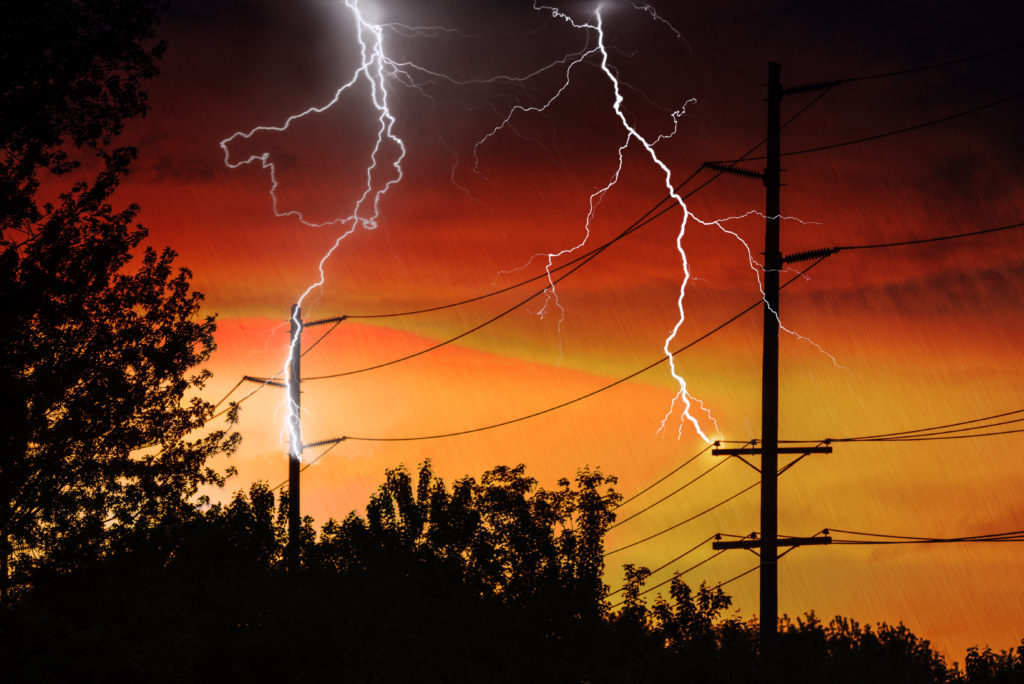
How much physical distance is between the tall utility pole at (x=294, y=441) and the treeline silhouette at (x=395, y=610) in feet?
9.21

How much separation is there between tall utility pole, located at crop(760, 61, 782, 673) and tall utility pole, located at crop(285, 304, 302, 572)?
537 inches

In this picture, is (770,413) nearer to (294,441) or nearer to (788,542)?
(788,542)

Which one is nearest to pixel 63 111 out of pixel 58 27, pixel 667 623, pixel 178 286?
pixel 58 27

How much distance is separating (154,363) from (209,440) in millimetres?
3840

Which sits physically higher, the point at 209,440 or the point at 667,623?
the point at 209,440

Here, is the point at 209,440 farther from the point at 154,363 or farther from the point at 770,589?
the point at 770,589

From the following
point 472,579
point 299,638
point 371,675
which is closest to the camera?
point 371,675

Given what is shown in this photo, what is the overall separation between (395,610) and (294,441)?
6.53 m

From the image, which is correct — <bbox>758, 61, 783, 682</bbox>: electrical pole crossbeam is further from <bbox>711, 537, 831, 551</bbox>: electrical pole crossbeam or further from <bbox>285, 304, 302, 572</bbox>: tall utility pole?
<bbox>285, 304, 302, 572</bbox>: tall utility pole

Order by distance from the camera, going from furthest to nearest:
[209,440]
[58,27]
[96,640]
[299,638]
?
[299,638] → [209,440] → [96,640] → [58,27]

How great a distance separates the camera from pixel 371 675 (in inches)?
1155

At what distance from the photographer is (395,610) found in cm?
3228

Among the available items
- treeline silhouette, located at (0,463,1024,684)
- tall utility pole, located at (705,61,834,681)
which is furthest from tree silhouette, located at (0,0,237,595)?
tall utility pole, located at (705,61,834,681)

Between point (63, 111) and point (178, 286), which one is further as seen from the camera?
point (178, 286)
